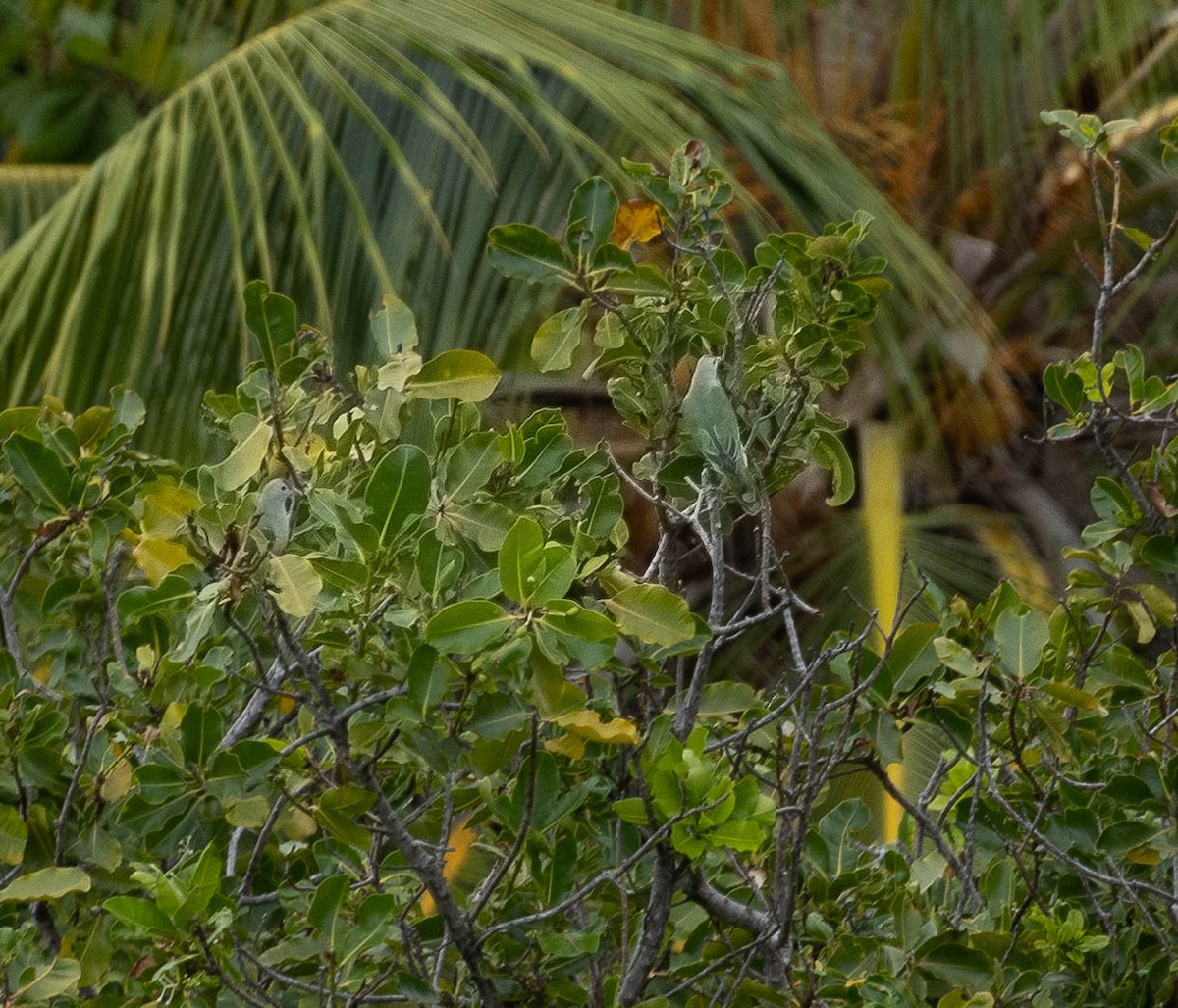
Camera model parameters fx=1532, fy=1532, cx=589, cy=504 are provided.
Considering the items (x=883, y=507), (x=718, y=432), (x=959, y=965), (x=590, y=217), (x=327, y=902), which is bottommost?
(x=883, y=507)

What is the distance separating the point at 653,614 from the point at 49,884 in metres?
0.40

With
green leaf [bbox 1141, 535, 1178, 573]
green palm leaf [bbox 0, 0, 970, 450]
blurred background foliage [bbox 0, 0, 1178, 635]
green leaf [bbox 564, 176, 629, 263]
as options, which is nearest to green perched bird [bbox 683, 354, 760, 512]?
green leaf [bbox 564, 176, 629, 263]

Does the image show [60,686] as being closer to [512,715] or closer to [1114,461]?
[512,715]

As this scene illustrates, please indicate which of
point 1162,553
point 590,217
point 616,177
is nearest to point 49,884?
point 590,217

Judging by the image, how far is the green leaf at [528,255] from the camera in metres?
0.91

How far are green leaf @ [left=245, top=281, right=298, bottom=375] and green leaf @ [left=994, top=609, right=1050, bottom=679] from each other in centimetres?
48

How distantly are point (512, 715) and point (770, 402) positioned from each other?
27 cm

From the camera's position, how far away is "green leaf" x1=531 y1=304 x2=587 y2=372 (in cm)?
95

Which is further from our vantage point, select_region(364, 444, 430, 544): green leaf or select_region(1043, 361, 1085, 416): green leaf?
select_region(1043, 361, 1085, 416): green leaf

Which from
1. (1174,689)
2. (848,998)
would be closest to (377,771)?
(848,998)

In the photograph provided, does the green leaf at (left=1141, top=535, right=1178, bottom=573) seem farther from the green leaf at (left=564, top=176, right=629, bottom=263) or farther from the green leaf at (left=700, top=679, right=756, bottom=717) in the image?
the green leaf at (left=564, top=176, right=629, bottom=263)

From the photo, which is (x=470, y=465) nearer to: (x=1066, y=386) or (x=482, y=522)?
(x=482, y=522)

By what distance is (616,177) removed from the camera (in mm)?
2100

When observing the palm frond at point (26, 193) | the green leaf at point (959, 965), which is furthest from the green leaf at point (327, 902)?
the palm frond at point (26, 193)
